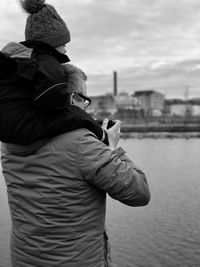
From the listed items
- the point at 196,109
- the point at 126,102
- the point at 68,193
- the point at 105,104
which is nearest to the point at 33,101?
the point at 68,193

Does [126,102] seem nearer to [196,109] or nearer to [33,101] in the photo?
[196,109]

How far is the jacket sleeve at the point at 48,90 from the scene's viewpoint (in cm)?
123

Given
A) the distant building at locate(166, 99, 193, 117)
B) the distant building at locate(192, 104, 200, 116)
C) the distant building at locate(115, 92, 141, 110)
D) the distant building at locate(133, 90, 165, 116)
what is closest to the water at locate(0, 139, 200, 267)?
the distant building at locate(115, 92, 141, 110)

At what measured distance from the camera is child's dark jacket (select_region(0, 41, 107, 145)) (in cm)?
125

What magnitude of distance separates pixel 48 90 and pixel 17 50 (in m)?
0.26

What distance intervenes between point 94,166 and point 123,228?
284 inches

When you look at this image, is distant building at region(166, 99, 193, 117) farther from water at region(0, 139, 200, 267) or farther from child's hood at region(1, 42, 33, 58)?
child's hood at region(1, 42, 33, 58)

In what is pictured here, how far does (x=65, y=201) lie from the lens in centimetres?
133

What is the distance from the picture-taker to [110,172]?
131cm

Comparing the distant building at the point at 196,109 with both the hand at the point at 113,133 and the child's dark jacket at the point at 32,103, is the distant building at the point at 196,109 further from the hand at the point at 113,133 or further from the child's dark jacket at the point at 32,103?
the child's dark jacket at the point at 32,103

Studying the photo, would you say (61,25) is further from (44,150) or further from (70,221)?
(70,221)

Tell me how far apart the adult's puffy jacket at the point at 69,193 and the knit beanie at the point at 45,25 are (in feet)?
1.36

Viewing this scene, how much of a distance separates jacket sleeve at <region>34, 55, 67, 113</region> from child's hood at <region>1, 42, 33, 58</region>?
10cm

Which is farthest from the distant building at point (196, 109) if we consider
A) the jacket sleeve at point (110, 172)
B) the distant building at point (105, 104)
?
the jacket sleeve at point (110, 172)
